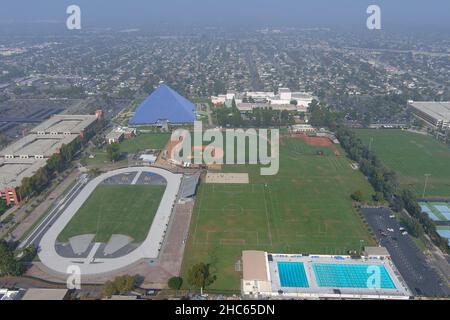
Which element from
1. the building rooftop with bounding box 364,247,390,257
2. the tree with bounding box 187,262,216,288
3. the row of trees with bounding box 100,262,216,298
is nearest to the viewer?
the row of trees with bounding box 100,262,216,298

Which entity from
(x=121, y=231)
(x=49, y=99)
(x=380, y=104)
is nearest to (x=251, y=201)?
(x=121, y=231)

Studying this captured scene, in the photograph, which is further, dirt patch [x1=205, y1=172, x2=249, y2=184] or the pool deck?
dirt patch [x1=205, y1=172, x2=249, y2=184]

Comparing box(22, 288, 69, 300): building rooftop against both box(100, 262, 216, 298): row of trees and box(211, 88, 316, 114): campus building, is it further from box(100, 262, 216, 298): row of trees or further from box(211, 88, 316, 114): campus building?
box(211, 88, 316, 114): campus building

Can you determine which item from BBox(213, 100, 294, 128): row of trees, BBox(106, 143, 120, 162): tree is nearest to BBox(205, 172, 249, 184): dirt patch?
BBox(106, 143, 120, 162): tree

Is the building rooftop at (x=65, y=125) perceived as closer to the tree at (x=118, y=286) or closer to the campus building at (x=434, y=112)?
the tree at (x=118, y=286)

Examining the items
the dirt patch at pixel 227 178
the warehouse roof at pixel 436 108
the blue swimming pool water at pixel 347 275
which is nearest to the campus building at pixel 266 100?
the warehouse roof at pixel 436 108

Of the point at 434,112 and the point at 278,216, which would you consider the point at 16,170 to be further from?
the point at 434,112
